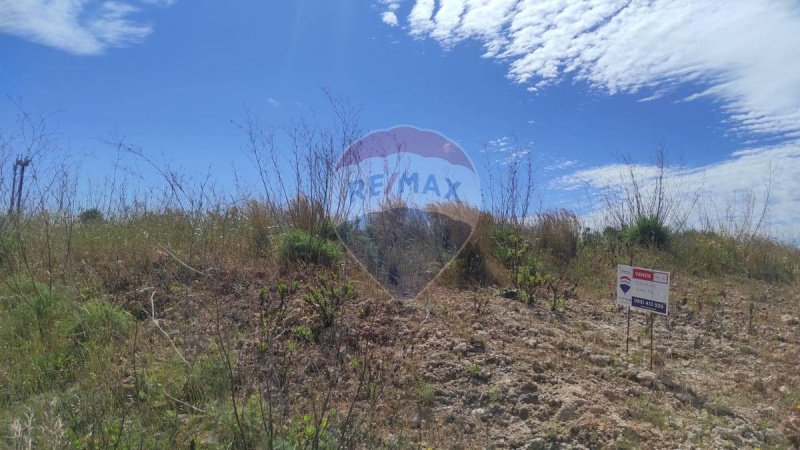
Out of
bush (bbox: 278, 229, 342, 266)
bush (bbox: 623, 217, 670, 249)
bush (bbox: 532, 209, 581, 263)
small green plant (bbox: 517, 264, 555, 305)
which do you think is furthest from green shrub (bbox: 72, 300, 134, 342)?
bush (bbox: 623, 217, 670, 249)

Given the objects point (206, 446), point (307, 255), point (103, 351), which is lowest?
point (206, 446)

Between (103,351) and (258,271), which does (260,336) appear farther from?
(258,271)

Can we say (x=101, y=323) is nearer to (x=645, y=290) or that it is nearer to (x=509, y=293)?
(x=509, y=293)

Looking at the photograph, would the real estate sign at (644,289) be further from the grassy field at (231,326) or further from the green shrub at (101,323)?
the green shrub at (101,323)

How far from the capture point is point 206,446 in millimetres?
2572

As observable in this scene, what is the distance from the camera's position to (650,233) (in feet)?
28.7

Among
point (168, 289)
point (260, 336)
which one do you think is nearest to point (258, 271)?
point (168, 289)

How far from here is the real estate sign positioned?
13.0 ft

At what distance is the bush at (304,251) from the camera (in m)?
5.41

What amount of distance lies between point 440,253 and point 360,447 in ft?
12.8

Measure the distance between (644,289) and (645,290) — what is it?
1cm

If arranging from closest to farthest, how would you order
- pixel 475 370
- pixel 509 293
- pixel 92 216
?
pixel 475 370 < pixel 509 293 < pixel 92 216

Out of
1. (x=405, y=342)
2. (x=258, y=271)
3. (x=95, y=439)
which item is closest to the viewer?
(x=95, y=439)

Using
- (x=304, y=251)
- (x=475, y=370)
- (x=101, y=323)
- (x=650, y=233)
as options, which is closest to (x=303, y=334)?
(x=475, y=370)
